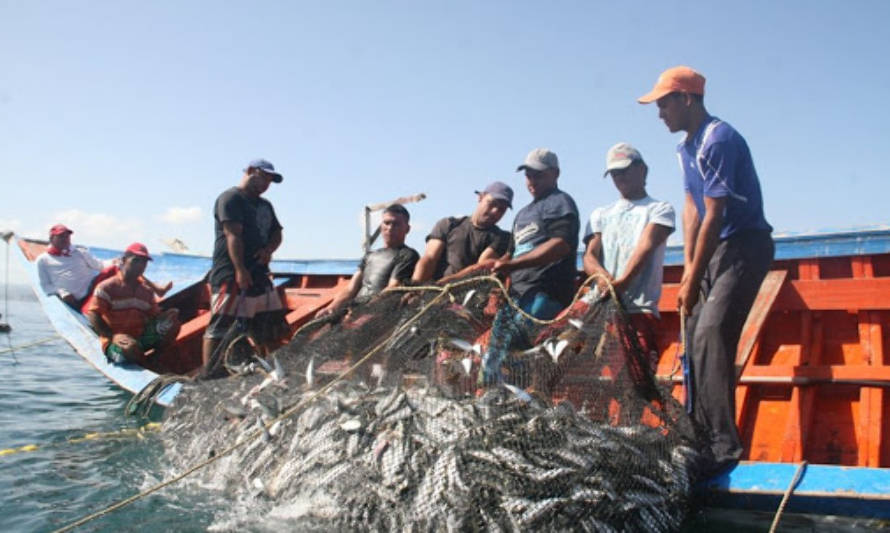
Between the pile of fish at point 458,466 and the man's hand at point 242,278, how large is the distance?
3.07m

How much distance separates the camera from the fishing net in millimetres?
3545

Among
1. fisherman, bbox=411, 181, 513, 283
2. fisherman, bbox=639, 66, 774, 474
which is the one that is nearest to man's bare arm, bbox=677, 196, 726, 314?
fisherman, bbox=639, 66, 774, 474

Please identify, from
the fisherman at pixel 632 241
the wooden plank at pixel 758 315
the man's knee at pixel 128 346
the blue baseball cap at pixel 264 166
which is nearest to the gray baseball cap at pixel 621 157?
the fisherman at pixel 632 241

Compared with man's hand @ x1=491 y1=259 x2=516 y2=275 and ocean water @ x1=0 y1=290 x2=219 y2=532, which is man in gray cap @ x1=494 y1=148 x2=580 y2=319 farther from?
ocean water @ x1=0 y1=290 x2=219 y2=532

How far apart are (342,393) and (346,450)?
2.61 feet

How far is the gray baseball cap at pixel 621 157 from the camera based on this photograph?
5.91m

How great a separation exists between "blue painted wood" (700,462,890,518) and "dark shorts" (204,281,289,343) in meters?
5.58

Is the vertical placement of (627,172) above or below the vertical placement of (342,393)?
above

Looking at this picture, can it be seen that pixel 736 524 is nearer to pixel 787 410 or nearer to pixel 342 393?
pixel 787 410

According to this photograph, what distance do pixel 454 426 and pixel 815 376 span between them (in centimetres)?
346

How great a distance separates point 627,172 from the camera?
593 centimetres

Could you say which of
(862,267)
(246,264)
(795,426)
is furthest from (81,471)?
(862,267)

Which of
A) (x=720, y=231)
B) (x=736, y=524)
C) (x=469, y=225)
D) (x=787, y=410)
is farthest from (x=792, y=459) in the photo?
(x=469, y=225)

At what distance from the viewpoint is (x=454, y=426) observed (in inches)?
155
